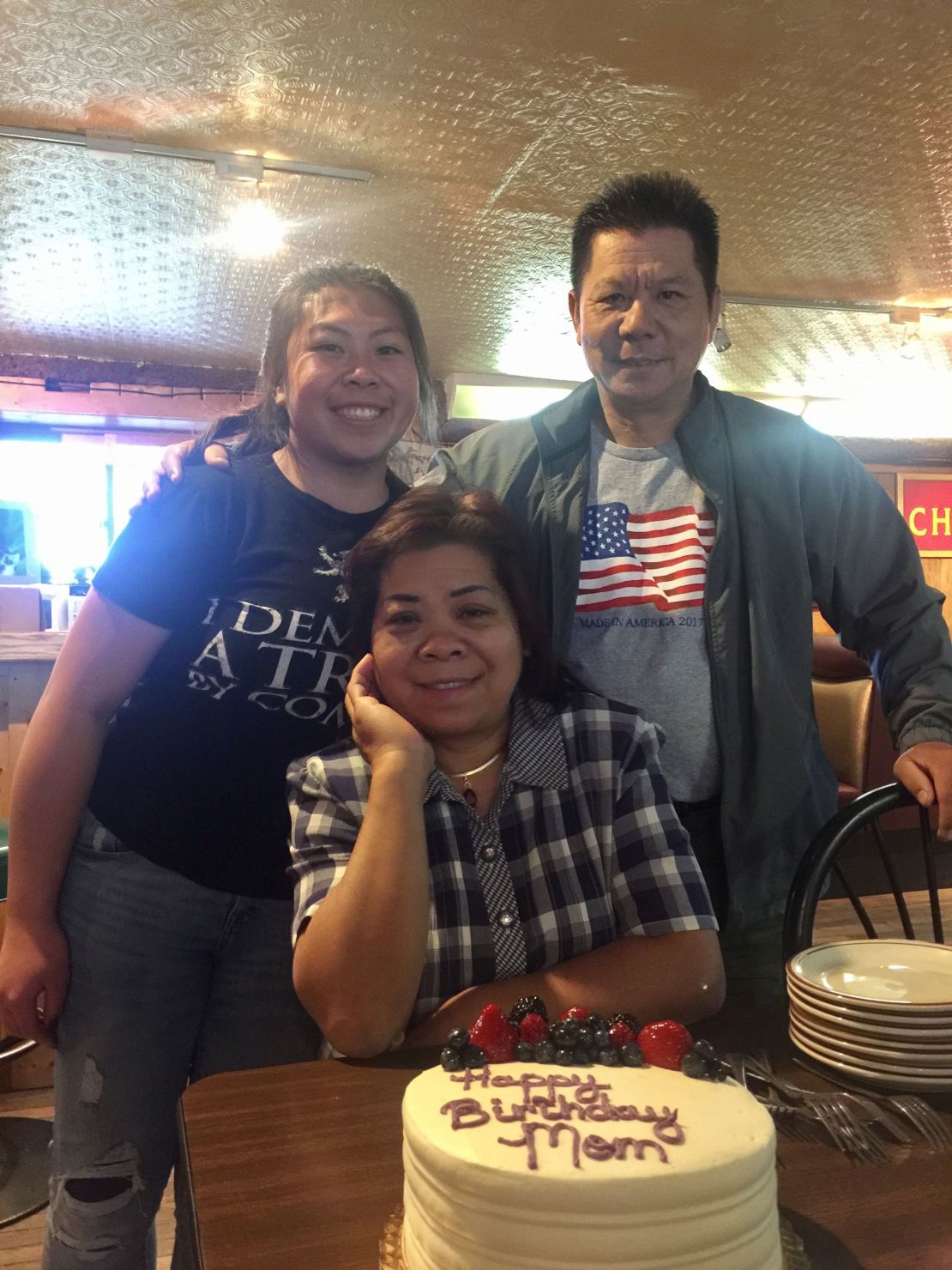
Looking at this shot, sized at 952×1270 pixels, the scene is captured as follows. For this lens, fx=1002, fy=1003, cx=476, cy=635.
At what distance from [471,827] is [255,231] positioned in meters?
3.63

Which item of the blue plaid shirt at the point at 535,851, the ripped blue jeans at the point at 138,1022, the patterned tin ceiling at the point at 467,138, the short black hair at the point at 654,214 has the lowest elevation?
the ripped blue jeans at the point at 138,1022

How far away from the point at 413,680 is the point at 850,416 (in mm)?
7575

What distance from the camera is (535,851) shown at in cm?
142

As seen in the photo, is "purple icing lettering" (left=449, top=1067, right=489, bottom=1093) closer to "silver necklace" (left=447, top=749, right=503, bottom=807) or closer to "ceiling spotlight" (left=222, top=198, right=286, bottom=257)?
"silver necklace" (left=447, top=749, right=503, bottom=807)

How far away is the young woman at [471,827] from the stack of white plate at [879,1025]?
0.16 metres

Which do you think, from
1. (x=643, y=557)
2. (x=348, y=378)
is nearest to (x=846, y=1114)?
(x=643, y=557)

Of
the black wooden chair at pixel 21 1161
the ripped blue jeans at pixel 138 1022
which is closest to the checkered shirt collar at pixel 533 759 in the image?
the ripped blue jeans at pixel 138 1022

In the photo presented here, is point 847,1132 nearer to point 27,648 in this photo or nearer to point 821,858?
point 821,858

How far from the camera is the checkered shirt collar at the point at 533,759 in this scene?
4.70 ft

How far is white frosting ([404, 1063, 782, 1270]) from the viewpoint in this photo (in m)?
0.67

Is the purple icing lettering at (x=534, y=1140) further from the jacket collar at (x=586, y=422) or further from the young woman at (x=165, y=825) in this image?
the jacket collar at (x=586, y=422)

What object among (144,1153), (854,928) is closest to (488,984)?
(144,1153)

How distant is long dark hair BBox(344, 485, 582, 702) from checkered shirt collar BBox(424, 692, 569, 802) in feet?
0.26

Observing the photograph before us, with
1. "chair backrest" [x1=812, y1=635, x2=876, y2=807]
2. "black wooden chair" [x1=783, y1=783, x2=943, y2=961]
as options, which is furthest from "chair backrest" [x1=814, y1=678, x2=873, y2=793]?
"black wooden chair" [x1=783, y1=783, x2=943, y2=961]
